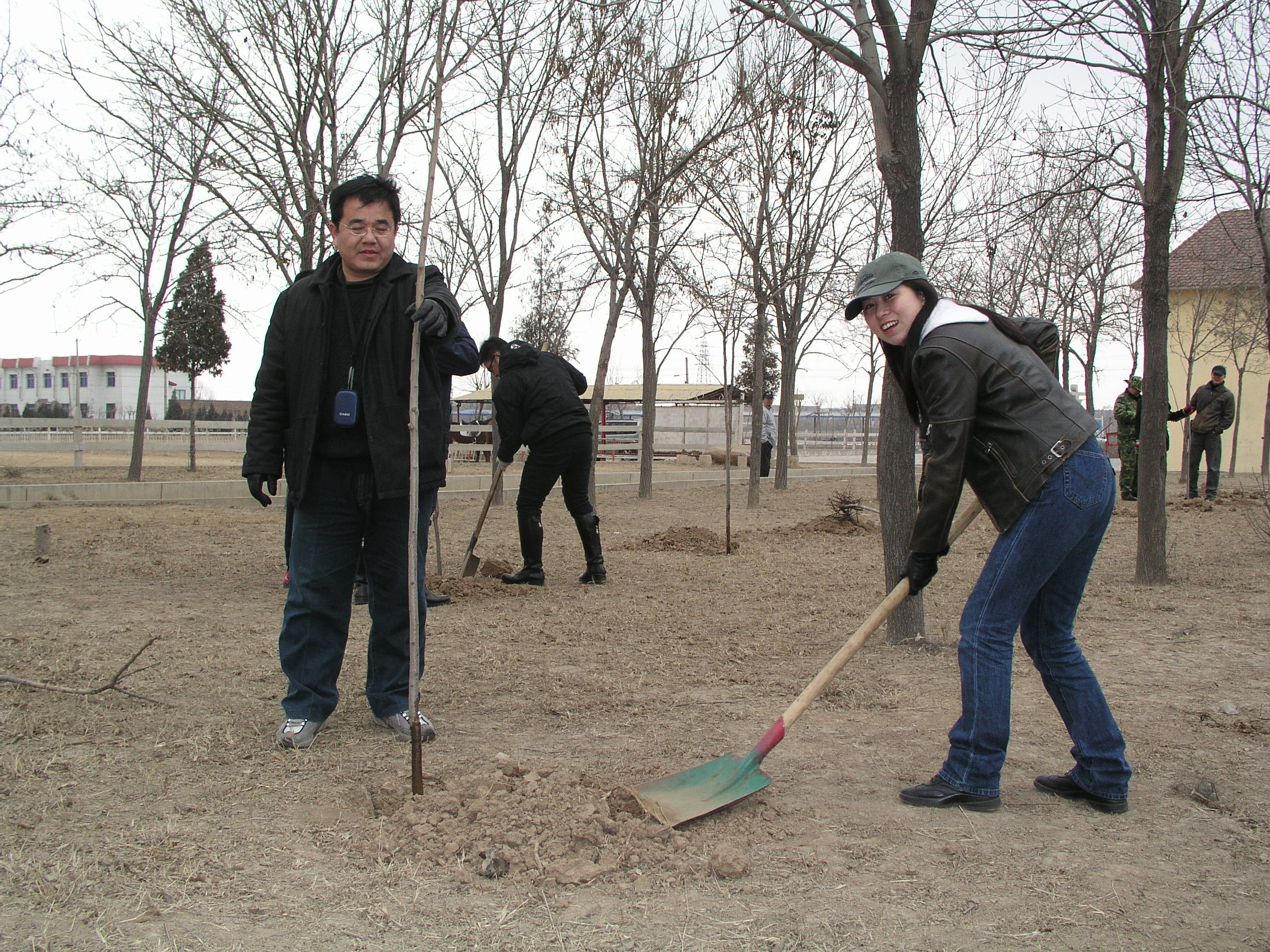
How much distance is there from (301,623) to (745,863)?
184 cm

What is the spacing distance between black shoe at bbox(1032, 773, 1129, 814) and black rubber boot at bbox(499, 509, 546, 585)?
440 cm

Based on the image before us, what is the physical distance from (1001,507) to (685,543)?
6418mm

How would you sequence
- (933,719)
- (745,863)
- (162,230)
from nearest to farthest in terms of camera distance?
(745,863) → (933,719) → (162,230)

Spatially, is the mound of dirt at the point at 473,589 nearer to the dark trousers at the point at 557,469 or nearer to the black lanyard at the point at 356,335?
the dark trousers at the point at 557,469

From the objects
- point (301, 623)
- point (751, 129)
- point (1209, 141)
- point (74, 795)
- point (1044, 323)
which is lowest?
point (74, 795)

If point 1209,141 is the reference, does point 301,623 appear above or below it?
below

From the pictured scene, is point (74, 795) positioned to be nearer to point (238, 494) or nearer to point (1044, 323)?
point (1044, 323)

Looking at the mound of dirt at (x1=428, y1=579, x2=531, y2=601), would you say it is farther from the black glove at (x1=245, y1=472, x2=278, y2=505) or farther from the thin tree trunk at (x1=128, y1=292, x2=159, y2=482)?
the thin tree trunk at (x1=128, y1=292, x2=159, y2=482)

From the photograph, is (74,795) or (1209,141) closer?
(74,795)

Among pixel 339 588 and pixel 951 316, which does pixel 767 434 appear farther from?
pixel 951 316

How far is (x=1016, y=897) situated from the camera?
245cm

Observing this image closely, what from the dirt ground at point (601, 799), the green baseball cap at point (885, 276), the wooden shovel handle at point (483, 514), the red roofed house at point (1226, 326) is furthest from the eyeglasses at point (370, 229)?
the red roofed house at point (1226, 326)

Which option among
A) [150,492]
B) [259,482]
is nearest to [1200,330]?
[150,492]

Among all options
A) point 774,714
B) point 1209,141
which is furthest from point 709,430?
point 774,714
